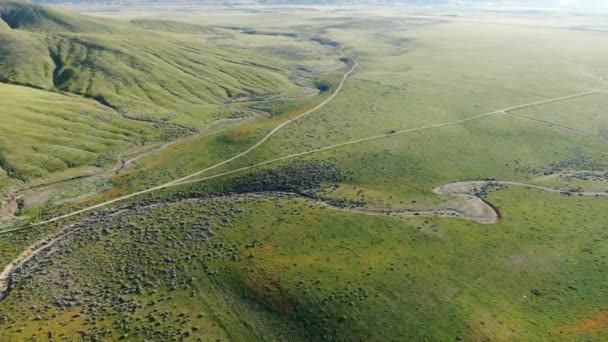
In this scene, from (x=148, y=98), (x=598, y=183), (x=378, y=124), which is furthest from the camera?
(x=148, y=98)

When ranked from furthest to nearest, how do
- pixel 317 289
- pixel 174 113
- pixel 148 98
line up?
1. pixel 148 98
2. pixel 174 113
3. pixel 317 289

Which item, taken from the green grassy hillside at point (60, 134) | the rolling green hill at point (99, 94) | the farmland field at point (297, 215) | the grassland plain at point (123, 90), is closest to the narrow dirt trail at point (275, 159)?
the farmland field at point (297, 215)

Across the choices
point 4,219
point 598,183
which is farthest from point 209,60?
point 598,183

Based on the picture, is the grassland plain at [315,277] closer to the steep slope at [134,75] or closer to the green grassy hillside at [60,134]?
the green grassy hillside at [60,134]

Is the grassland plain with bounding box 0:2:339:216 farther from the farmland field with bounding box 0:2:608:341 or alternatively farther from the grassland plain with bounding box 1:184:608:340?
the grassland plain with bounding box 1:184:608:340

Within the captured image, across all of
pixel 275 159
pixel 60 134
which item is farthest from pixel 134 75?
pixel 275 159

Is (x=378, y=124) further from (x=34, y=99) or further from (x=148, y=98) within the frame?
(x=34, y=99)

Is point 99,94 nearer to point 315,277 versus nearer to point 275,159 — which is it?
point 275,159

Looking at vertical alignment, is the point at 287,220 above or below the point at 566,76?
below

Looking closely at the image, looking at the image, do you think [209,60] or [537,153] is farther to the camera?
[209,60]
